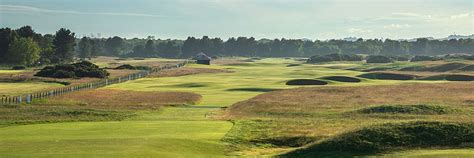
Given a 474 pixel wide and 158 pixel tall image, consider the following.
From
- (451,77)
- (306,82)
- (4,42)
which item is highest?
(4,42)

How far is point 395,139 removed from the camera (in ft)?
93.6

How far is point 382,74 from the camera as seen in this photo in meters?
108

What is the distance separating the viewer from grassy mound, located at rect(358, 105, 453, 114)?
144 ft

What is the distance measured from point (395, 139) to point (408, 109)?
17061 millimetres

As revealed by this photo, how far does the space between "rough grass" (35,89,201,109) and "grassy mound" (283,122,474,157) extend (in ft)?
80.2

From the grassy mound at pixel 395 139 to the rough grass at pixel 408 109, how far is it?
13.6 m

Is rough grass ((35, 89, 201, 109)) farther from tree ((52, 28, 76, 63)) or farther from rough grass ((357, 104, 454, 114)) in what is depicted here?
tree ((52, 28, 76, 63))

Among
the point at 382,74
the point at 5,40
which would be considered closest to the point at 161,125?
the point at 382,74

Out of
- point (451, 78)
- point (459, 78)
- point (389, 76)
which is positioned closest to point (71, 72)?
point (389, 76)

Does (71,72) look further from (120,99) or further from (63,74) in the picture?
(120,99)

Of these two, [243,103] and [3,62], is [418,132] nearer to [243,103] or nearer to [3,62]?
[243,103]

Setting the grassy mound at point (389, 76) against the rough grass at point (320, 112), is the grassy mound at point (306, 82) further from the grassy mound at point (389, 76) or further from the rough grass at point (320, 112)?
the grassy mound at point (389, 76)

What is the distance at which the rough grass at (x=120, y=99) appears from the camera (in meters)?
51.0

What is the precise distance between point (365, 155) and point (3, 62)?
411ft
